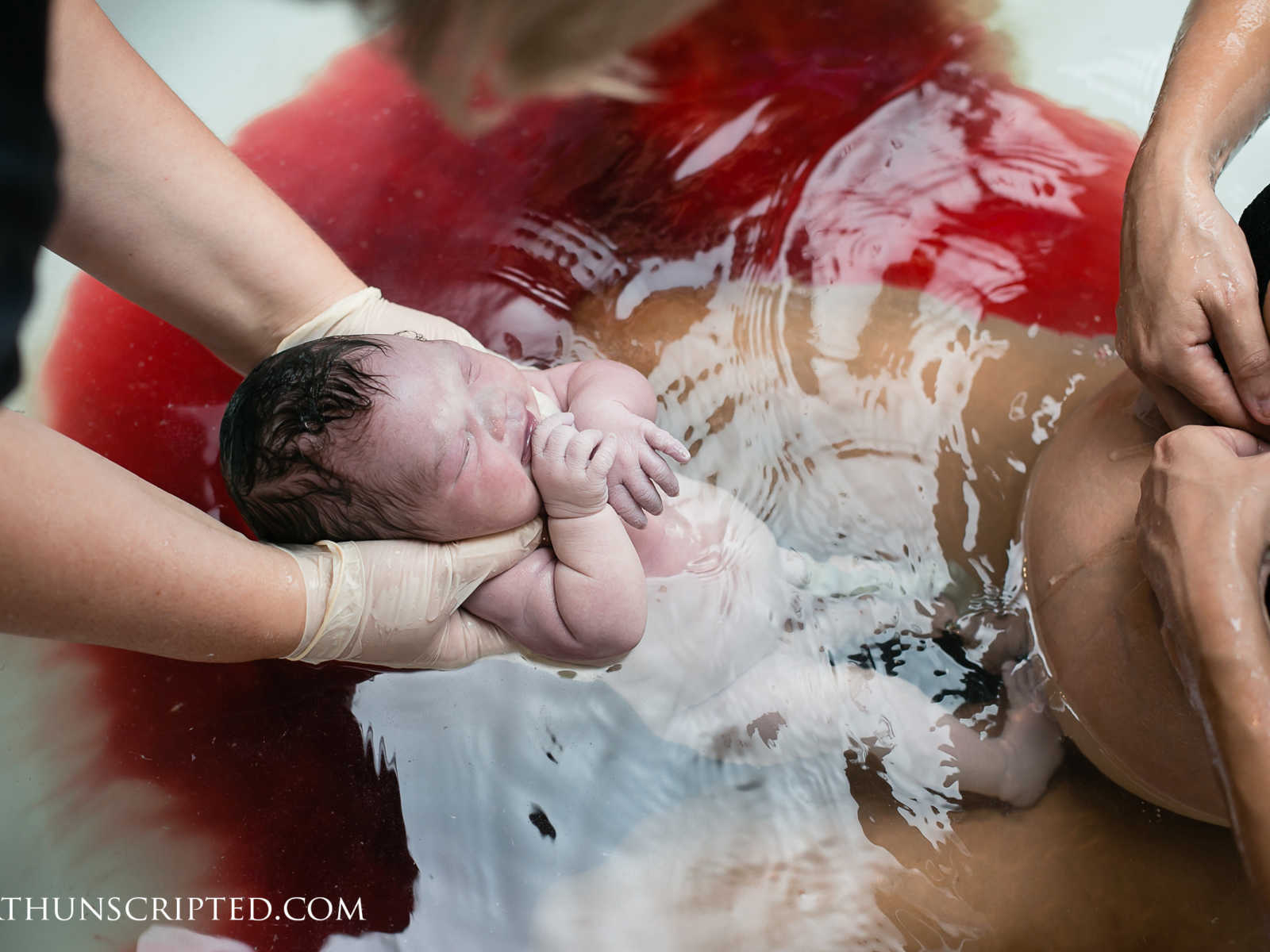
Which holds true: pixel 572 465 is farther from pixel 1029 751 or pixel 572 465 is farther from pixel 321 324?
pixel 1029 751

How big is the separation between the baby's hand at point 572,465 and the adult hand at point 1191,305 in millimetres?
656

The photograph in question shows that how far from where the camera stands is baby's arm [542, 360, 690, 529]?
1279 mm

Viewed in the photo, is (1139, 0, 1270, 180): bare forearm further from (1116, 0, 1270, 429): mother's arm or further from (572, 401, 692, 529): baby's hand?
(572, 401, 692, 529): baby's hand

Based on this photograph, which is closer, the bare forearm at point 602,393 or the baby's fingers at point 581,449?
the baby's fingers at point 581,449

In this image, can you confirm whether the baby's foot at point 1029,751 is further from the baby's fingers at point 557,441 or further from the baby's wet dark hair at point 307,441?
the baby's wet dark hair at point 307,441

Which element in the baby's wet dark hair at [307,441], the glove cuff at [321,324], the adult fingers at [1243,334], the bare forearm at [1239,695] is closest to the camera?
the bare forearm at [1239,695]

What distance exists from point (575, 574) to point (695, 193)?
835mm

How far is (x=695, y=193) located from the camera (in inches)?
69.7

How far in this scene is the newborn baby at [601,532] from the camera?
3.97 ft

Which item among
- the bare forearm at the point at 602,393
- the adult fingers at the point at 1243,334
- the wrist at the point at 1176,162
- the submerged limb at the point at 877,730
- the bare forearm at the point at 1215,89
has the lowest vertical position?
the submerged limb at the point at 877,730

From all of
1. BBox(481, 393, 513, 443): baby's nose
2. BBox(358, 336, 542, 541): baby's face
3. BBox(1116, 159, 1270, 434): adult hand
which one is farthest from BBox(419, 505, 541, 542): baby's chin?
BBox(1116, 159, 1270, 434): adult hand

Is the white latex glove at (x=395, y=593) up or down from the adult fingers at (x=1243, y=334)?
down

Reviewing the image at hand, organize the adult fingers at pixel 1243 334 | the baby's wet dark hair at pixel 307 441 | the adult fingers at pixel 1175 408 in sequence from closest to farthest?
the adult fingers at pixel 1243 334, the adult fingers at pixel 1175 408, the baby's wet dark hair at pixel 307 441

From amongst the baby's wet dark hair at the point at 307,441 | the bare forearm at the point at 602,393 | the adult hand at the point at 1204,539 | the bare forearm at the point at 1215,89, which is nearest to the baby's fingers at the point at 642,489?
the bare forearm at the point at 602,393
